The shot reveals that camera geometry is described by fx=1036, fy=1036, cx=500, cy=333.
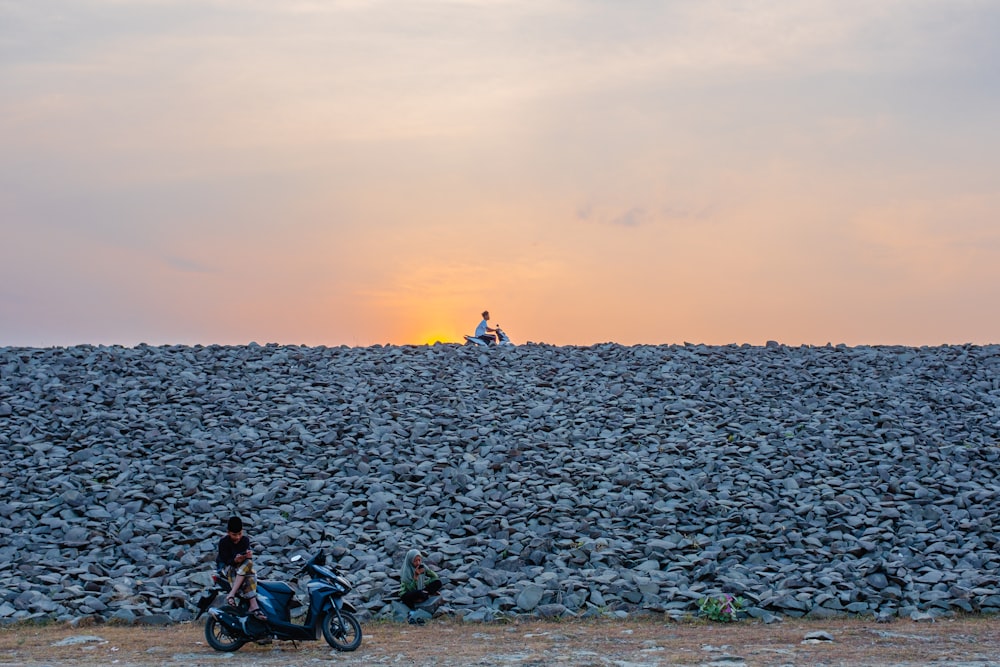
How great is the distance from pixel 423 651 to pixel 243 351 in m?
15.9

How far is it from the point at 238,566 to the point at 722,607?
6945mm

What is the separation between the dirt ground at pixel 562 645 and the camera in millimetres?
12656

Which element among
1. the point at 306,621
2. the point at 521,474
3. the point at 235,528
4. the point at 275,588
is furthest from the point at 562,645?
the point at 521,474

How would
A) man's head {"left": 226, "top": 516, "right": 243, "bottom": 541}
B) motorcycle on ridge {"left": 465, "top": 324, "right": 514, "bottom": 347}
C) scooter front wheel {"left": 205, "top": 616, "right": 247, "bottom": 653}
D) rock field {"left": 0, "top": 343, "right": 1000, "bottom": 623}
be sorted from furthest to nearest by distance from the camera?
motorcycle on ridge {"left": 465, "top": 324, "right": 514, "bottom": 347} → rock field {"left": 0, "top": 343, "right": 1000, "bottom": 623} → scooter front wheel {"left": 205, "top": 616, "right": 247, "bottom": 653} → man's head {"left": 226, "top": 516, "right": 243, "bottom": 541}

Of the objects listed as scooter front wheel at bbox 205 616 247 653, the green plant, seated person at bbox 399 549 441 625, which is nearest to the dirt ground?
scooter front wheel at bbox 205 616 247 653

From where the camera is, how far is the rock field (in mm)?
16281

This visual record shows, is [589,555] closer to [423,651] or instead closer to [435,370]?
[423,651]

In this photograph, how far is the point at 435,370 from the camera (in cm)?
2644

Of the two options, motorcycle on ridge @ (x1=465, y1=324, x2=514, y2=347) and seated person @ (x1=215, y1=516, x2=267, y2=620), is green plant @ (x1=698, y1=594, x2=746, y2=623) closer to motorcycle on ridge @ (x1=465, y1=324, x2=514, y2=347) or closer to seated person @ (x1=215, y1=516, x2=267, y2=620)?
seated person @ (x1=215, y1=516, x2=267, y2=620)

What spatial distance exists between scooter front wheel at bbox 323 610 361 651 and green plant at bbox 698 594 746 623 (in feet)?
17.0

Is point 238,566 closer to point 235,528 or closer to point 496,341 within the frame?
point 235,528

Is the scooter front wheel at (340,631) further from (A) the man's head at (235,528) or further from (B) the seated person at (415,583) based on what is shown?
(B) the seated person at (415,583)

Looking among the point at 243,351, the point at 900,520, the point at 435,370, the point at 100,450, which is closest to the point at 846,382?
the point at 900,520

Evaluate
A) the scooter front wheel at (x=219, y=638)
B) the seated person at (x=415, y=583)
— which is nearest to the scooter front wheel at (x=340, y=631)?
the scooter front wheel at (x=219, y=638)
